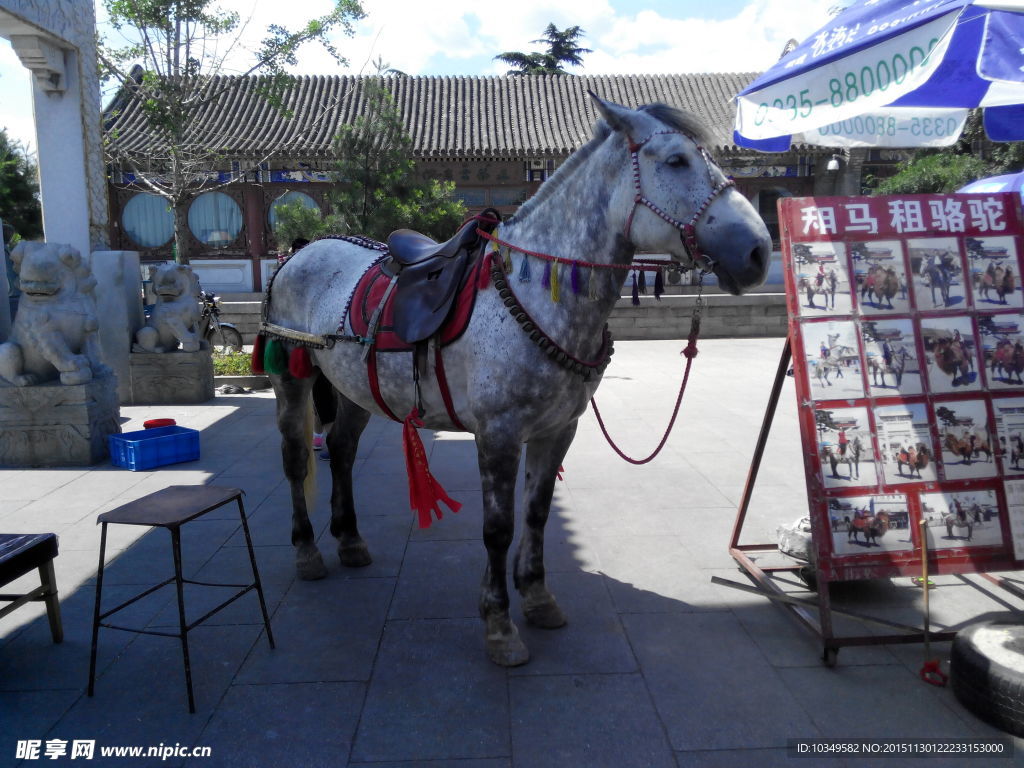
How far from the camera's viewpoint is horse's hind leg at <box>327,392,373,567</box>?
363cm

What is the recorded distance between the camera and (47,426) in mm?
5559

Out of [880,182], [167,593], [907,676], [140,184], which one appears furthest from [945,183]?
[140,184]

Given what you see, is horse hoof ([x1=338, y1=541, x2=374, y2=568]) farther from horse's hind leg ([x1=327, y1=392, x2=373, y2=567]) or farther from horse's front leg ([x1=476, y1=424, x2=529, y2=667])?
horse's front leg ([x1=476, y1=424, x2=529, y2=667])

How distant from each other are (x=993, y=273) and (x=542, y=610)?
2298 millimetres

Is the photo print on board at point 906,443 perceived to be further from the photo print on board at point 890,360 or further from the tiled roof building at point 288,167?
the tiled roof building at point 288,167

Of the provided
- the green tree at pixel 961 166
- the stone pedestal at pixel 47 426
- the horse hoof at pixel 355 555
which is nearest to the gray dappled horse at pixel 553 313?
the horse hoof at pixel 355 555

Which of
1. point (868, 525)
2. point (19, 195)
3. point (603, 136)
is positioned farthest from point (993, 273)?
point (19, 195)

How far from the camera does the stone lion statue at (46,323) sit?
5.52m

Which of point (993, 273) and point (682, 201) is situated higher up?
point (682, 201)

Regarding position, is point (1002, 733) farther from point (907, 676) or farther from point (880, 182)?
point (880, 182)

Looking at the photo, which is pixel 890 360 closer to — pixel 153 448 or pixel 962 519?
pixel 962 519

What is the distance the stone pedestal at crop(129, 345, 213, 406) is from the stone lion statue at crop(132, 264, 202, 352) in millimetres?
107

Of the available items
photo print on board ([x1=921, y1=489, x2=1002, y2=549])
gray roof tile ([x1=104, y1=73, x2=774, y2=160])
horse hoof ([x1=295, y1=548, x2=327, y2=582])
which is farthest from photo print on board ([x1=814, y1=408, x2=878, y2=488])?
gray roof tile ([x1=104, y1=73, x2=774, y2=160])

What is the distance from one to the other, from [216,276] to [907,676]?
17440 millimetres
